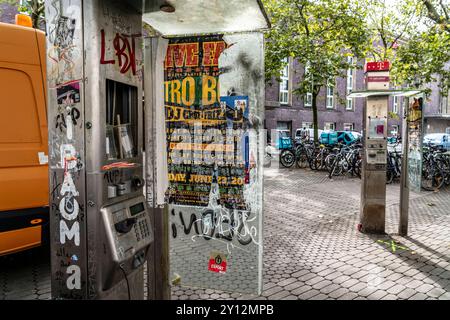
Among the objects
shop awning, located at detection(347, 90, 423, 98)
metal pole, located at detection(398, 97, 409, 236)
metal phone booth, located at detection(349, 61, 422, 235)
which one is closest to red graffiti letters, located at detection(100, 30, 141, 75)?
shop awning, located at detection(347, 90, 423, 98)

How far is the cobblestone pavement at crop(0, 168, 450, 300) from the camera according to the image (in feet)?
12.7

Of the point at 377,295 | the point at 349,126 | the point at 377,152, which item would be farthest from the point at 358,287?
the point at 349,126

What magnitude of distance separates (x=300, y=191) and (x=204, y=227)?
23.8 feet

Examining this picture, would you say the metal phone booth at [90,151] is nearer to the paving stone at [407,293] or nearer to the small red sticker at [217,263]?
the small red sticker at [217,263]

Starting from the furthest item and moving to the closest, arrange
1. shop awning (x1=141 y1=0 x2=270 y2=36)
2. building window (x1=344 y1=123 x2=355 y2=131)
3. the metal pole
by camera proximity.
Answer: building window (x1=344 y1=123 x2=355 y2=131)
the metal pole
shop awning (x1=141 y1=0 x2=270 y2=36)

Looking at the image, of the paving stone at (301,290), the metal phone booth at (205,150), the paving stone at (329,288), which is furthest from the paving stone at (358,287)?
the metal phone booth at (205,150)

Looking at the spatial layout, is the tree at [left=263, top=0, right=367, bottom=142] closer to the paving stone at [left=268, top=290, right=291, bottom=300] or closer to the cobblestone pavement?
the cobblestone pavement

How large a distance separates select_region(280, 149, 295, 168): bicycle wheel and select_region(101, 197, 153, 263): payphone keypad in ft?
41.1

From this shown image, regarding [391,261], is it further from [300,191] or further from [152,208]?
[300,191]

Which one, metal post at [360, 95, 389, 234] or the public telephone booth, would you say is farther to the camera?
metal post at [360, 95, 389, 234]

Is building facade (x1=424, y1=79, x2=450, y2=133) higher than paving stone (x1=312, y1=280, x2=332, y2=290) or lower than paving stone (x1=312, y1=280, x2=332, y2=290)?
higher

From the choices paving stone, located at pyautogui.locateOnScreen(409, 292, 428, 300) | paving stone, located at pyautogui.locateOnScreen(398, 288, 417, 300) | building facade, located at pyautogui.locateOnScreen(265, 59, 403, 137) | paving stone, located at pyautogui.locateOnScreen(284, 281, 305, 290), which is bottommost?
paving stone, located at pyautogui.locateOnScreen(409, 292, 428, 300)

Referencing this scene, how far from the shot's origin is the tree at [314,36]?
561 inches
